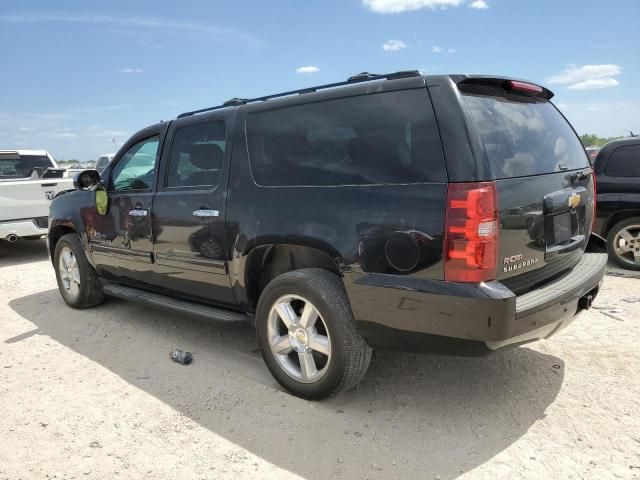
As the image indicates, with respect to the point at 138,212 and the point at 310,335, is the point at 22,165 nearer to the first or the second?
the point at 138,212

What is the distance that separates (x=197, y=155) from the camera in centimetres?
399

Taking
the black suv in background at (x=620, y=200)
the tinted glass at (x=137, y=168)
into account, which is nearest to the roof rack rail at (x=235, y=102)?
the tinted glass at (x=137, y=168)

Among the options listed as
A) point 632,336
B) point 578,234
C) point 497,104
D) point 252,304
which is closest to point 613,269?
point 632,336

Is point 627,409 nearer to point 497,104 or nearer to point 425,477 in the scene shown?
point 425,477

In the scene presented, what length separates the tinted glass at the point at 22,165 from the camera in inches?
383

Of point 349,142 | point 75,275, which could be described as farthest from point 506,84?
point 75,275

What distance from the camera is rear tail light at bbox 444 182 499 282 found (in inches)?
96.0

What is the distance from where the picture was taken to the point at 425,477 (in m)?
2.46

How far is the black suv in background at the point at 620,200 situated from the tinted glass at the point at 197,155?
17.5 ft

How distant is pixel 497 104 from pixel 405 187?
78cm

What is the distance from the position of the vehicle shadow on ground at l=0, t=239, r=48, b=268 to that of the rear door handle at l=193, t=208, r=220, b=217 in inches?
237

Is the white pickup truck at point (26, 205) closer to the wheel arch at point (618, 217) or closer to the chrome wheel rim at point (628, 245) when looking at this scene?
the wheel arch at point (618, 217)

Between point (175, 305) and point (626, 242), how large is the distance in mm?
5760

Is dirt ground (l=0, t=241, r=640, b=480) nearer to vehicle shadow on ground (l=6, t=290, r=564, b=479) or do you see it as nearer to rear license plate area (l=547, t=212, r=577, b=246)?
vehicle shadow on ground (l=6, t=290, r=564, b=479)
